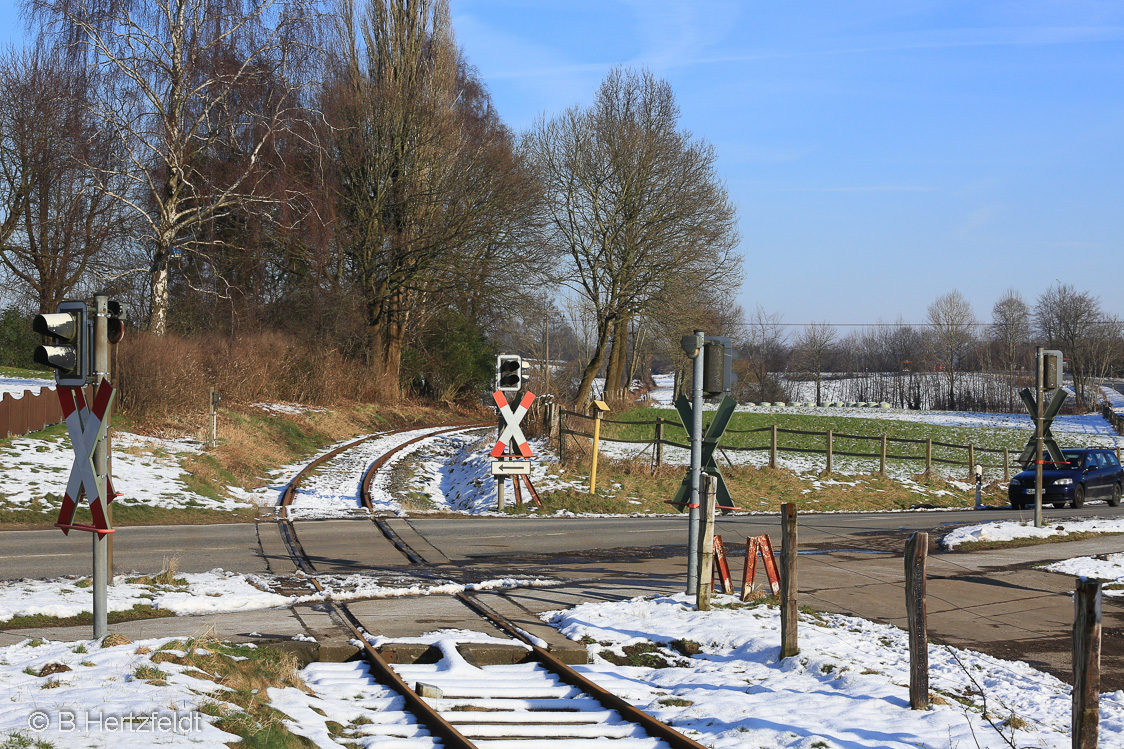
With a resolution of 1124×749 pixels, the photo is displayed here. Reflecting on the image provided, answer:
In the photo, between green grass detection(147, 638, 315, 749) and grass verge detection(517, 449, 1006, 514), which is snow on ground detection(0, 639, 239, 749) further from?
grass verge detection(517, 449, 1006, 514)

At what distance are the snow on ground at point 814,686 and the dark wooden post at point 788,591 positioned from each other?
0.12 meters

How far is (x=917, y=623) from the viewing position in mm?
6422

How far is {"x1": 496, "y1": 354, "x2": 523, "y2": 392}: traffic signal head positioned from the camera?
17109 mm

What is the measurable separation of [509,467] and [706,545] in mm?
8918

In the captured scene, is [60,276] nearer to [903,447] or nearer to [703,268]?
[703,268]

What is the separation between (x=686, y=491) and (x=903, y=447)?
3364 centimetres

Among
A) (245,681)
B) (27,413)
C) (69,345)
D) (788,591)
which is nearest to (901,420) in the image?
(27,413)

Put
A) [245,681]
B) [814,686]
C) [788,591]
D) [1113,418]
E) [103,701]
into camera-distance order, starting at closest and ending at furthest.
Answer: [103,701] < [245,681] < [814,686] < [788,591] < [1113,418]

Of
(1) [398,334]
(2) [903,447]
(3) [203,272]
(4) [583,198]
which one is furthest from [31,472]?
(2) [903,447]

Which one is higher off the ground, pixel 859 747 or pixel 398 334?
pixel 398 334

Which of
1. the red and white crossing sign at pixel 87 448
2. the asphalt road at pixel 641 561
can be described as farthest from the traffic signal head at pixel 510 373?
the red and white crossing sign at pixel 87 448

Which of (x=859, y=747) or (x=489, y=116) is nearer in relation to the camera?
(x=859, y=747)

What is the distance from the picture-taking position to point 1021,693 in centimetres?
689

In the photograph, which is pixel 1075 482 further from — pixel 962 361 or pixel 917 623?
pixel 962 361
